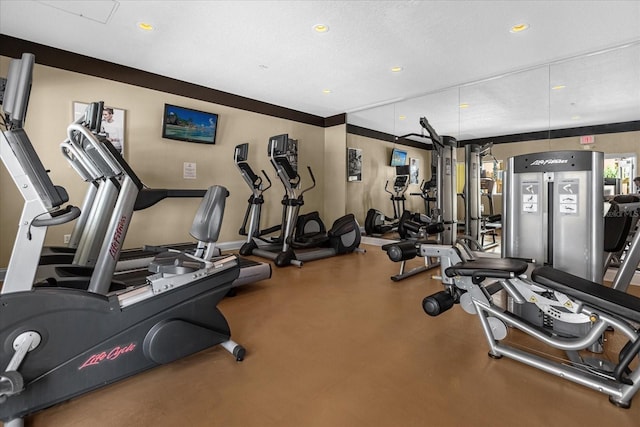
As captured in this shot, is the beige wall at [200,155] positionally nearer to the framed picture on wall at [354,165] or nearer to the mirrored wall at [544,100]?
the framed picture on wall at [354,165]

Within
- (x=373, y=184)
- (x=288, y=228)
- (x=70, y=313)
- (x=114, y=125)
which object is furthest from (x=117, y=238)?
(x=373, y=184)

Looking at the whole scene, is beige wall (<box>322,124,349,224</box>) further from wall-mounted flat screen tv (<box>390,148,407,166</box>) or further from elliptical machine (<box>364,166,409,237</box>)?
wall-mounted flat screen tv (<box>390,148,407,166</box>)

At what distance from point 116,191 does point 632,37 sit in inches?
210

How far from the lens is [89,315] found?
1496 millimetres

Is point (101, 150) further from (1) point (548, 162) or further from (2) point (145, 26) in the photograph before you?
(1) point (548, 162)

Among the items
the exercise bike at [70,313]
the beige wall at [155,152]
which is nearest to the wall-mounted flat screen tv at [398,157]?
the beige wall at [155,152]

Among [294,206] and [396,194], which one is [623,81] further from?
[294,206]

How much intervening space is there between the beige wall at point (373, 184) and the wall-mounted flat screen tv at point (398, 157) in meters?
0.08

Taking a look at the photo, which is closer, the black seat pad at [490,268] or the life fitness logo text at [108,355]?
the life fitness logo text at [108,355]

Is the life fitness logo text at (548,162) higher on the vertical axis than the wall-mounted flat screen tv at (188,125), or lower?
lower

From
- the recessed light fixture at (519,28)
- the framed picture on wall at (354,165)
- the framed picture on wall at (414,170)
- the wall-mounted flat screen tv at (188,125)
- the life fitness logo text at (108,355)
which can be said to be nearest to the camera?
the life fitness logo text at (108,355)

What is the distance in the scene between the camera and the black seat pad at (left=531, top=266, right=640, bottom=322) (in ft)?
4.44

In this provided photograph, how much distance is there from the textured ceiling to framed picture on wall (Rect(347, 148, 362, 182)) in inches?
55.1

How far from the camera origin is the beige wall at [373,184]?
6262 mm
